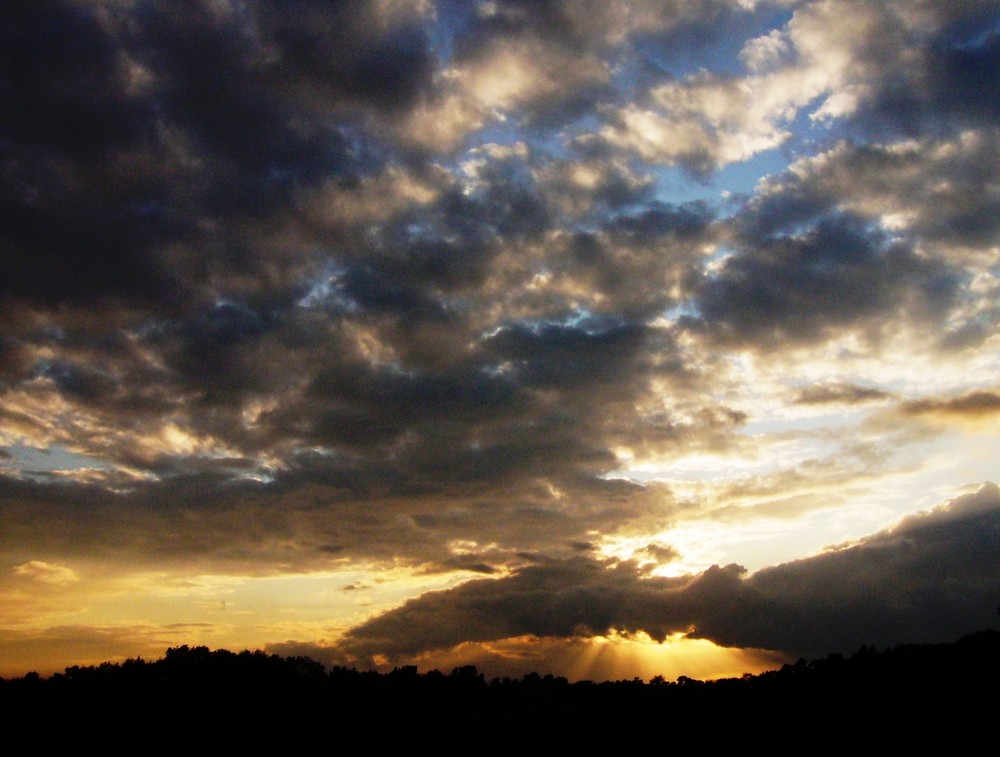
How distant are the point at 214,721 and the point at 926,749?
102996mm

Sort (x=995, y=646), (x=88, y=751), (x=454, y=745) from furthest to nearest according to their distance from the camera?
(x=88, y=751) < (x=454, y=745) < (x=995, y=646)

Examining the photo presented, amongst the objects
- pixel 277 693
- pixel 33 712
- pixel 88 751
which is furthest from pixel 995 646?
pixel 33 712

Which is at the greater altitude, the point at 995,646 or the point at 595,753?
the point at 995,646

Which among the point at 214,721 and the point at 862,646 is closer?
the point at 862,646

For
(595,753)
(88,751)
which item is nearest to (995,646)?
(595,753)

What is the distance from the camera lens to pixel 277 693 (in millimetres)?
128750

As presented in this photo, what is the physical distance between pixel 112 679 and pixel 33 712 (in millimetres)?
16381

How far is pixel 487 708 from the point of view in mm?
118562

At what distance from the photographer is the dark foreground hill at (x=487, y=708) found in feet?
163

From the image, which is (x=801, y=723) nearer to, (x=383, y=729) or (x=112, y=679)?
(x=383, y=729)

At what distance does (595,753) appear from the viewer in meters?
69.2

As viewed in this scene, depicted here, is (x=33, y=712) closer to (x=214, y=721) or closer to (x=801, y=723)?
(x=214, y=721)

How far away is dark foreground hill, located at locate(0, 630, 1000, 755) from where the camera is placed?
49656mm

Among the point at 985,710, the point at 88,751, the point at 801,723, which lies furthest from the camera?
the point at 88,751
